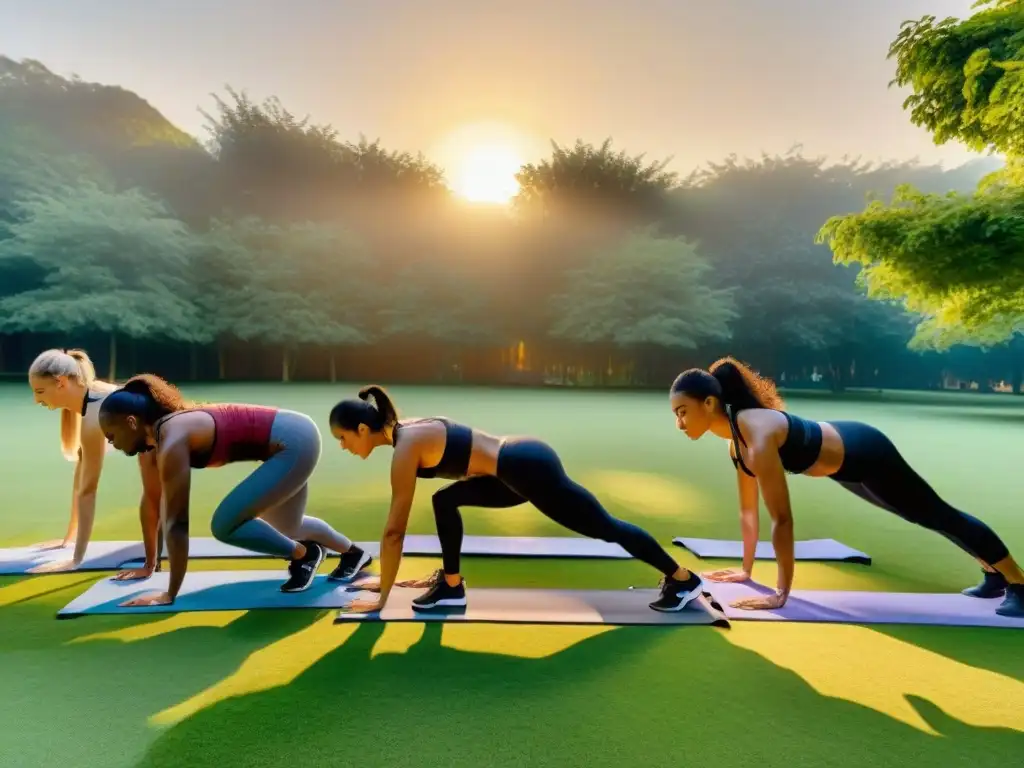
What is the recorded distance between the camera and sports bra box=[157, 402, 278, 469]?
345 cm

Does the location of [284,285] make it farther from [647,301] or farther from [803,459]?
[803,459]

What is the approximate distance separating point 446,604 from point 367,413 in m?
1.09

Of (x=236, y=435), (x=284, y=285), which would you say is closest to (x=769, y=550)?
(x=236, y=435)

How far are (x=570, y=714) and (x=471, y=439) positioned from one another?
132 centimetres

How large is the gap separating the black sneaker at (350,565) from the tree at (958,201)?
9962 mm

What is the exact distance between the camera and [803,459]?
3395 millimetres

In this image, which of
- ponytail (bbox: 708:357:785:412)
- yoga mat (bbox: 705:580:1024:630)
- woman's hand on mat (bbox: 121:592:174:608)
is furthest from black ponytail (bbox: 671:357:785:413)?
woman's hand on mat (bbox: 121:592:174:608)

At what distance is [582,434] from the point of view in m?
12.7

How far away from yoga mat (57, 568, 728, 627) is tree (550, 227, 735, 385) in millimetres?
27405

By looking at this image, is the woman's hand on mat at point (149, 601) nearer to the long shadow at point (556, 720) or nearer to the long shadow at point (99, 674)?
the long shadow at point (99, 674)

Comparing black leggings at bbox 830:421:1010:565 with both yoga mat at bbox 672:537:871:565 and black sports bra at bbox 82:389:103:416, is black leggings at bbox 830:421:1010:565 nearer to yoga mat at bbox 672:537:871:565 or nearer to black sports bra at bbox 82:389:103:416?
yoga mat at bbox 672:537:871:565

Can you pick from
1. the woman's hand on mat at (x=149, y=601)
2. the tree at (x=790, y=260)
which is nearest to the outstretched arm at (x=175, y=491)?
the woman's hand on mat at (x=149, y=601)

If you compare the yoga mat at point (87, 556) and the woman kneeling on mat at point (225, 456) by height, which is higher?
the woman kneeling on mat at point (225, 456)

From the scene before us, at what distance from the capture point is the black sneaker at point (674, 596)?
3.43m
